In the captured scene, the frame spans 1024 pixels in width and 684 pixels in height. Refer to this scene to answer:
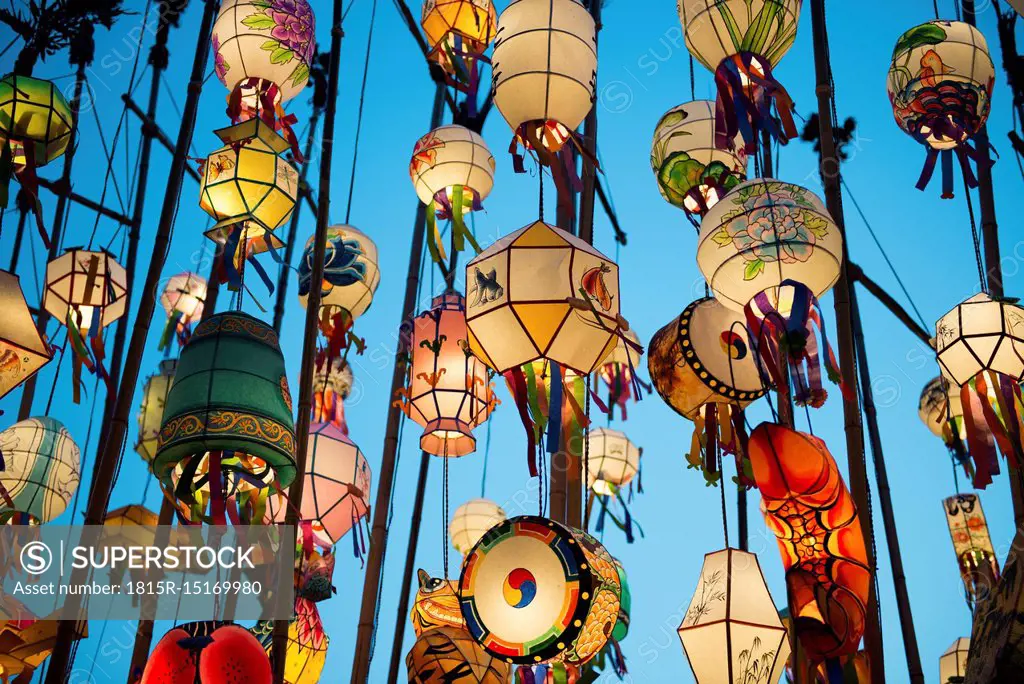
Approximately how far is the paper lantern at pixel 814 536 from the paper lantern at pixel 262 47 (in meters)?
2.11

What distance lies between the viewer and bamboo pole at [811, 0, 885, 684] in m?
2.46

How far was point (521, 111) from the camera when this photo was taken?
9.11ft

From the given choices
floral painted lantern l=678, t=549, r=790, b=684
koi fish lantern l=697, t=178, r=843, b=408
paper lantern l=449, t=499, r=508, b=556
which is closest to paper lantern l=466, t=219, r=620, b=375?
koi fish lantern l=697, t=178, r=843, b=408

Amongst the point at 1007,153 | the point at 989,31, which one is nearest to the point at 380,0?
the point at 1007,153

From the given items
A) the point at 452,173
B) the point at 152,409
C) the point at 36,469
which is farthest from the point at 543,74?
the point at 152,409

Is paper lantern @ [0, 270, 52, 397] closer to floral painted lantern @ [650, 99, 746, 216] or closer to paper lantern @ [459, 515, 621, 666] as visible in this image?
paper lantern @ [459, 515, 621, 666]

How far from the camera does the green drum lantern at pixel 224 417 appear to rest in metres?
2.40

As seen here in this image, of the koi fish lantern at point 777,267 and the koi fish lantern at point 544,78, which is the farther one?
the koi fish lantern at point 544,78

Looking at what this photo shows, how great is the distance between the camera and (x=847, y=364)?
9.40 ft

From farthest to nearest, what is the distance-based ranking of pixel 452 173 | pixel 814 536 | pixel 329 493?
pixel 452 173 → pixel 329 493 → pixel 814 536

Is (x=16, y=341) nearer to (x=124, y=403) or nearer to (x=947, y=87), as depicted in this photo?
(x=124, y=403)

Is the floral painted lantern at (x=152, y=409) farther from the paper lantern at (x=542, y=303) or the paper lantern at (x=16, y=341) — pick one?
the paper lantern at (x=542, y=303)

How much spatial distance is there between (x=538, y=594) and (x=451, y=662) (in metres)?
0.46

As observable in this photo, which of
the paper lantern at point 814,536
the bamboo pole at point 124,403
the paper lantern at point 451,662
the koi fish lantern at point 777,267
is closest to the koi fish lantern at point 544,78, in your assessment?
the koi fish lantern at point 777,267
